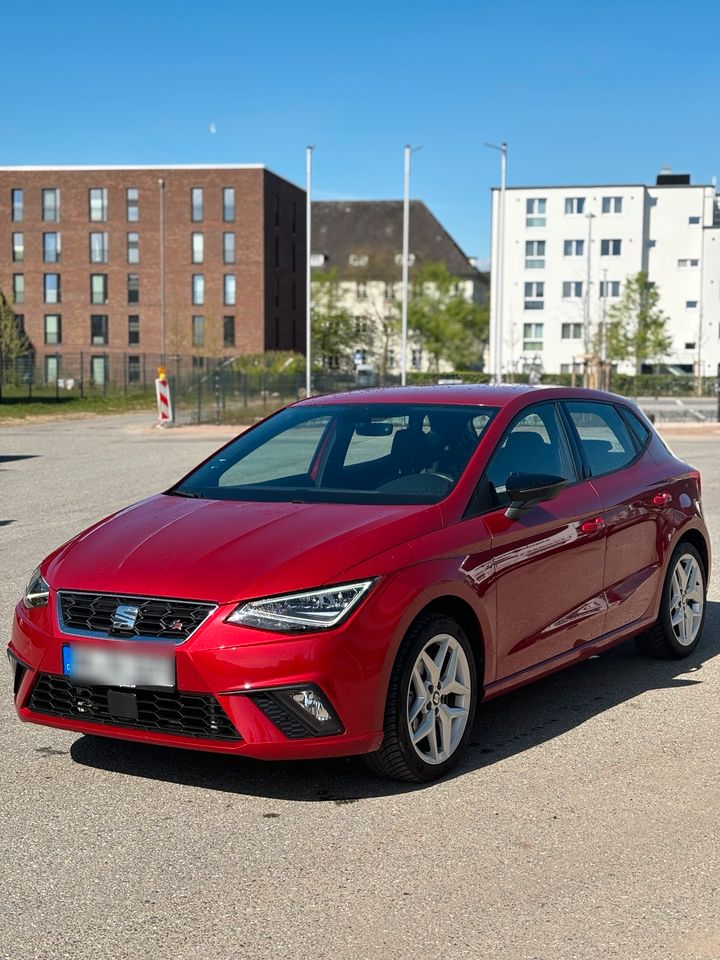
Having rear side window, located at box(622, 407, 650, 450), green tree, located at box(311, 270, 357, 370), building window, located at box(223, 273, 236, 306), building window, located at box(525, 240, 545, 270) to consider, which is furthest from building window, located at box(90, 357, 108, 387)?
rear side window, located at box(622, 407, 650, 450)

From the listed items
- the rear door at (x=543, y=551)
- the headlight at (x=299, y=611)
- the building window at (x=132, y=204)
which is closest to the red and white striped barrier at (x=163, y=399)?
the rear door at (x=543, y=551)

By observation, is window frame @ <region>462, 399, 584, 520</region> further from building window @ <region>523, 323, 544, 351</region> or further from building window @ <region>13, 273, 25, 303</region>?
building window @ <region>523, 323, 544, 351</region>

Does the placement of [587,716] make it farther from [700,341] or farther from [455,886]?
[700,341]

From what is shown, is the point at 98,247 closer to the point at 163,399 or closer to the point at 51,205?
the point at 51,205

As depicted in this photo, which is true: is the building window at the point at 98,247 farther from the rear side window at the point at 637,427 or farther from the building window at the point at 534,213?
the rear side window at the point at 637,427

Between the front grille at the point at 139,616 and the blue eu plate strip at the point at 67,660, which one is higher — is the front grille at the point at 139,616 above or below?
above

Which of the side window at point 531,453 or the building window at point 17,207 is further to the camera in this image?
the building window at point 17,207

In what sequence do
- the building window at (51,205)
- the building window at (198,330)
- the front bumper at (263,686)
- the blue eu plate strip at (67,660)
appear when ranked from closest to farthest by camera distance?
the front bumper at (263,686) < the blue eu plate strip at (67,660) < the building window at (198,330) < the building window at (51,205)

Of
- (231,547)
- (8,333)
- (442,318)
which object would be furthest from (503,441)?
(442,318)

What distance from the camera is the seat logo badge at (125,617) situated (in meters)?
4.55

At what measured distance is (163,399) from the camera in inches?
1362

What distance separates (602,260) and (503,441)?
294 feet

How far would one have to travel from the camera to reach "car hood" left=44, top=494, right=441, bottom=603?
4543 mm

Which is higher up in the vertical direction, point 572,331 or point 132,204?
point 132,204
